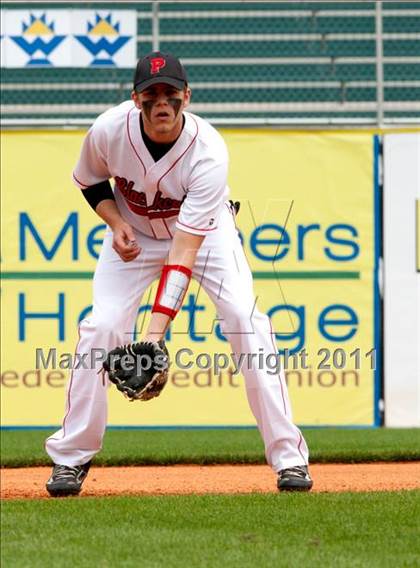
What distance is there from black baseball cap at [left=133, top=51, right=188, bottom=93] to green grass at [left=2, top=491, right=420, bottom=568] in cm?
172

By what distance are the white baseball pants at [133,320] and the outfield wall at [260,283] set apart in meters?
4.09

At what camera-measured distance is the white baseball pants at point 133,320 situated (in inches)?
218

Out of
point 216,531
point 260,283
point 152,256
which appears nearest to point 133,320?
point 152,256

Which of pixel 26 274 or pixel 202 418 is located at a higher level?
pixel 26 274

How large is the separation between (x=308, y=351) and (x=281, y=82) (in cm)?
309

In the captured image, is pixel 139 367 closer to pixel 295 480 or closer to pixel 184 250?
pixel 184 250

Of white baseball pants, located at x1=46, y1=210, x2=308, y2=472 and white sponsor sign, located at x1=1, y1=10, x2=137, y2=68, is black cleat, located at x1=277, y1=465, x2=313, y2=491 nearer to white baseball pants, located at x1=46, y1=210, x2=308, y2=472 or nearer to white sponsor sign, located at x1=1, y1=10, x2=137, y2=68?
white baseball pants, located at x1=46, y1=210, x2=308, y2=472

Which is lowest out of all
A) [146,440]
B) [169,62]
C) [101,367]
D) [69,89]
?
[146,440]

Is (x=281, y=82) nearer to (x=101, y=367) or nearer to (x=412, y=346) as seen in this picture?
Answer: (x=412, y=346)

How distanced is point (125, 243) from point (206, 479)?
195 cm

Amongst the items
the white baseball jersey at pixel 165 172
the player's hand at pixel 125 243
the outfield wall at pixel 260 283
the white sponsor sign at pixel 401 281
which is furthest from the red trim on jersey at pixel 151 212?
the white sponsor sign at pixel 401 281

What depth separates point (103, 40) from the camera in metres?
10.4

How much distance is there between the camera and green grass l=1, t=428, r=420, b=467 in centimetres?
786

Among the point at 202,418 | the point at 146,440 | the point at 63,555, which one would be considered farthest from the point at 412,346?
the point at 63,555
